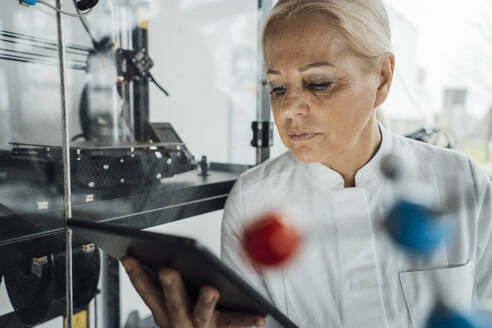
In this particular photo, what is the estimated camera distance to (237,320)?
0.62 m

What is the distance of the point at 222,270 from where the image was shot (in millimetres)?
491

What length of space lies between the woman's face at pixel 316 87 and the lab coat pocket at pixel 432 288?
0.38 m

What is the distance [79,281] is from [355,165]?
2.60ft

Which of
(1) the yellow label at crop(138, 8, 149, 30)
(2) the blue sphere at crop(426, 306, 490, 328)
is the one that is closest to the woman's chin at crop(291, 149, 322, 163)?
(2) the blue sphere at crop(426, 306, 490, 328)

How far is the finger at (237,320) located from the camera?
23.7 inches

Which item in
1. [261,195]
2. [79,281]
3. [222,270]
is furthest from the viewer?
[261,195]

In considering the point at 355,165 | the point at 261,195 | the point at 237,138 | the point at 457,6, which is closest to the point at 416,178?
the point at 355,165

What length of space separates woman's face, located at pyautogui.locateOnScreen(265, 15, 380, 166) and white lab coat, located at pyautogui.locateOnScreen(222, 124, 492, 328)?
15 cm

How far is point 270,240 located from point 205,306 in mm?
583

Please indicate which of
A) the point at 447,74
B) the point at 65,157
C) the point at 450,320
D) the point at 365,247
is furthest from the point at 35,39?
the point at 447,74

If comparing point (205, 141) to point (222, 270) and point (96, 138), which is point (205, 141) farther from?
point (222, 270)

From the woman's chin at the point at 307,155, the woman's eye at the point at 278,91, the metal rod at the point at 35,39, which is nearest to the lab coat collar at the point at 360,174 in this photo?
the woman's chin at the point at 307,155

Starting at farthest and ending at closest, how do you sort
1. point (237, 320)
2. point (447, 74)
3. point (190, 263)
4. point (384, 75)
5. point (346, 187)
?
point (447, 74), point (346, 187), point (384, 75), point (237, 320), point (190, 263)

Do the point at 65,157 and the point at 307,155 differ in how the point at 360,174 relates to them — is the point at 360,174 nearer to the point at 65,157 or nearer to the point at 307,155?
the point at 307,155
